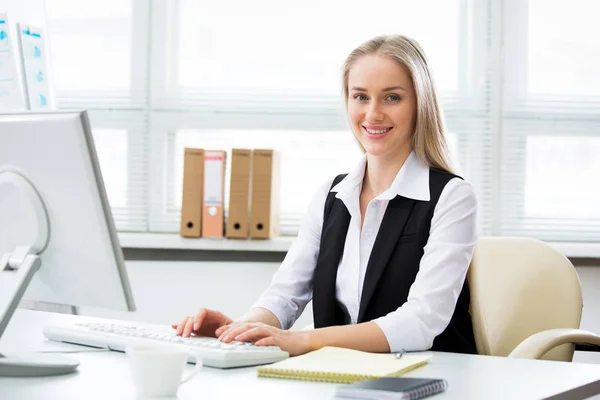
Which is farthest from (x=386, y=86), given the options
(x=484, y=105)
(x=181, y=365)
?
(x=484, y=105)

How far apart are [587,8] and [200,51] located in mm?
1820

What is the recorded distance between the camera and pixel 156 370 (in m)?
1.09

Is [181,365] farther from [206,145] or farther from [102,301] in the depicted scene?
[206,145]

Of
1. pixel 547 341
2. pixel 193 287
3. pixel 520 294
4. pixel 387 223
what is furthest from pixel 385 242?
pixel 193 287

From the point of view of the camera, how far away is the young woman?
194 cm

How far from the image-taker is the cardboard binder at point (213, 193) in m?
3.45

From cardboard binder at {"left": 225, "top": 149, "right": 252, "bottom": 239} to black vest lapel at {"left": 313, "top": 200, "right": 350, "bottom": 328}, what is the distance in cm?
134

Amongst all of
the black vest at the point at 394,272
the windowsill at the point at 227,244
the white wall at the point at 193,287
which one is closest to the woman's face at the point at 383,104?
the black vest at the point at 394,272

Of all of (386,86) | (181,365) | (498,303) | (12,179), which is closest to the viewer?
(181,365)

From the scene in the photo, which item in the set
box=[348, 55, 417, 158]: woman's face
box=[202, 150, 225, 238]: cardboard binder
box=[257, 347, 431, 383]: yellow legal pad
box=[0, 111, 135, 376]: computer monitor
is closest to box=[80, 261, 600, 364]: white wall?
box=[202, 150, 225, 238]: cardboard binder

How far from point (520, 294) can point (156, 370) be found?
4.91 ft

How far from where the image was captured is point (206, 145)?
12.5 ft

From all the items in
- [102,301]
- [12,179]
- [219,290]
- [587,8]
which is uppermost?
[587,8]

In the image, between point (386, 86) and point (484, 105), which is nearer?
point (386, 86)
